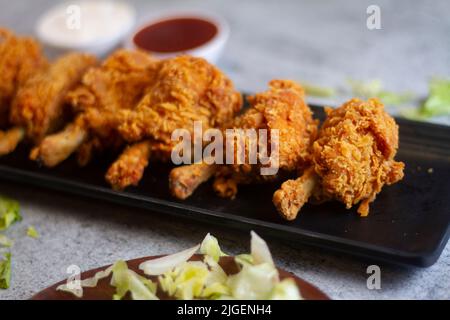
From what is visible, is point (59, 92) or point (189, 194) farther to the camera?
point (59, 92)

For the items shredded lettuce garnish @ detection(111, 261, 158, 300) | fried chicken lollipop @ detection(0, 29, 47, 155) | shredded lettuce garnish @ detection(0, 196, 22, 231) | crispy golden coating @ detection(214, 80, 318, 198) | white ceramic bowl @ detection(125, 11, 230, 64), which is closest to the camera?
shredded lettuce garnish @ detection(111, 261, 158, 300)

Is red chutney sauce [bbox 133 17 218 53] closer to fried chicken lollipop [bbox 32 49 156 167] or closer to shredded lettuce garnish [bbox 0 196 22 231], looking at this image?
fried chicken lollipop [bbox 32 49 156 167]

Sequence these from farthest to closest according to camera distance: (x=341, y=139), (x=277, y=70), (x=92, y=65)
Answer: (x=277, y=70) < (x=92, y=65) < (x=341, y=139)

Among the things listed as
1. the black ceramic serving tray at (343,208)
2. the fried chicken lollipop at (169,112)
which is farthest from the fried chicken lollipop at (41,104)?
the fried chicken lollipop at (169,112)

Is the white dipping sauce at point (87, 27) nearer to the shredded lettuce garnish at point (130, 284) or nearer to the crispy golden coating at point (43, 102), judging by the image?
the crispy golden coating at point (43, 102)

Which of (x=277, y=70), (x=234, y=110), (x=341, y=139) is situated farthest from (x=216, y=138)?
(x=277, y=70)

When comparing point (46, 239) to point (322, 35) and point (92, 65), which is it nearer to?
point (92, 65)

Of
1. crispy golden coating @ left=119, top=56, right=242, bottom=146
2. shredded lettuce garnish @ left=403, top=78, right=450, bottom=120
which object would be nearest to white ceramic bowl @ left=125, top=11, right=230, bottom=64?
crispy golden coating @ left=119, top=56, right=242, bottom=146
